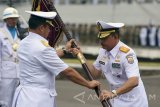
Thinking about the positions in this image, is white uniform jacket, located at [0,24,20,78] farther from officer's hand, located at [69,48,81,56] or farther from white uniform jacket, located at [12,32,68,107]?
white uniform jacket, located at [12,32,68,107]

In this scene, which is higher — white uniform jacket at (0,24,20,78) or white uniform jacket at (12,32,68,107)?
white uniform jacket at (12,32,68,107)

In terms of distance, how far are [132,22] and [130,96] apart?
2098 centimetres

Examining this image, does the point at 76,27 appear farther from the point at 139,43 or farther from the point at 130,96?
the point at 130,96

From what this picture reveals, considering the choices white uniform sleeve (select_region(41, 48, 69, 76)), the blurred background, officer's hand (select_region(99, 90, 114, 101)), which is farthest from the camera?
the blurred background

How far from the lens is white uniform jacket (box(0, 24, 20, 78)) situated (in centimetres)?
772

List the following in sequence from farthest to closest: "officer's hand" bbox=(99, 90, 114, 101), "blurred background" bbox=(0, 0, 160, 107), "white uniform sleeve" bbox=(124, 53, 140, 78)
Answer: "blurred background" bbox=(0, 0, 160, 107) < "white uniform sleeve" bbox=(124, 53, 140, 78) < "officer's hand" bbox=(99, 90, 114, 101)

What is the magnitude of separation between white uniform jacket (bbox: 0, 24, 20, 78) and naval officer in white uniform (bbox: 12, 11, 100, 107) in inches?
101

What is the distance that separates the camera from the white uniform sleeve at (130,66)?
548 cm

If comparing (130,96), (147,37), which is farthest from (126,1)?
(130,96)

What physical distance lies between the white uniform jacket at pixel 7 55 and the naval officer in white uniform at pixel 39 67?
257 cm

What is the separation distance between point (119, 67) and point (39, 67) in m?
0.93

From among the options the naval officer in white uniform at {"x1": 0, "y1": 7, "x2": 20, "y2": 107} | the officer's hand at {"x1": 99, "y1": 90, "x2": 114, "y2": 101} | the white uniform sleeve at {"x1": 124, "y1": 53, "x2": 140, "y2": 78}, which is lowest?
the naval officer in white uniform at {"x1": 0, "y1": 7, "x2": 20, "y2": 107}

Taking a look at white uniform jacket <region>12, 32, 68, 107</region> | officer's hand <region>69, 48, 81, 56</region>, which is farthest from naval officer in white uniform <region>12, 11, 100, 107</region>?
officer's hand <region>69, 48, 81, 56</region>

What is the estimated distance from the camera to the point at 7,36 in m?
7.78
